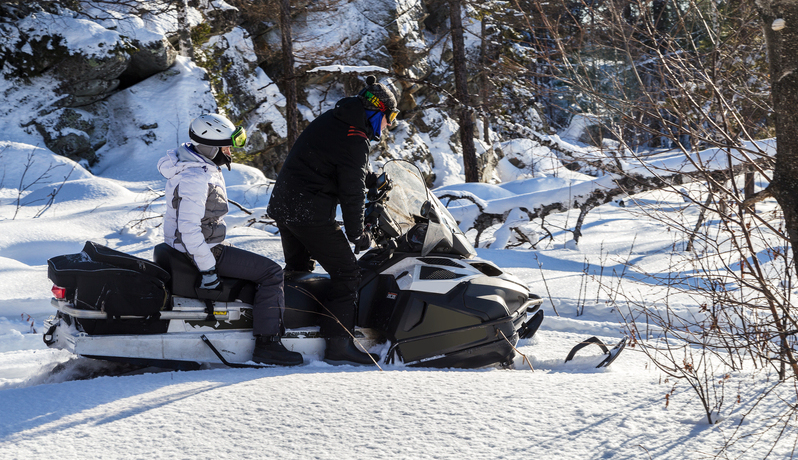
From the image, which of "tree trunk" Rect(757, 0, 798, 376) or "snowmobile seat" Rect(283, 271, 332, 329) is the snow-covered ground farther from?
"tree trunk" Rect(757, 0, 798, 376)

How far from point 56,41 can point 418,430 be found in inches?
488

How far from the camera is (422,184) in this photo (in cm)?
416

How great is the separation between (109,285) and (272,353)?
104cm

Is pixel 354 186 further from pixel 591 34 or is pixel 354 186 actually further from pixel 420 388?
pixel 591 34

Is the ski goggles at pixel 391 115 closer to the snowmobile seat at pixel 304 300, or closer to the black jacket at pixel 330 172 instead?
the black jacket at pixel 330 172

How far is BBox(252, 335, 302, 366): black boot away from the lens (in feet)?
11.7

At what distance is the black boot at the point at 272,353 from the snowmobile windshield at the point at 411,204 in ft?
3.70

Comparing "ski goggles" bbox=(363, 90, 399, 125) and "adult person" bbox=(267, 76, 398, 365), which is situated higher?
"ski goggles" bbox=(363, 90, 399, 125)

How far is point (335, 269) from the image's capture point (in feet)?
12.3

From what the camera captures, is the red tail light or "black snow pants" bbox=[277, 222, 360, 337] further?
"black snow pants" bbox=[277, 222, 360, 337]

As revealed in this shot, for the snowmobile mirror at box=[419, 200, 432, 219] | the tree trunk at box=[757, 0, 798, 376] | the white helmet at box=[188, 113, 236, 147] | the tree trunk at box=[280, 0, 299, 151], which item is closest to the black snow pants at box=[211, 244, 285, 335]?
the white helmet at box=[188, 113, 236, 147]

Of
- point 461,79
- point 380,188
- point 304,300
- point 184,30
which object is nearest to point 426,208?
point 380,188

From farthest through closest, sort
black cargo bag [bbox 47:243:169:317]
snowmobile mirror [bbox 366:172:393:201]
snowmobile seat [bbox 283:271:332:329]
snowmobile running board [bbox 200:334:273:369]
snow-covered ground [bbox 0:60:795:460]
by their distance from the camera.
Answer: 1. snowmobile mirror [bbox 366:172:393:201]
2. snowmobile seat [bbox 283:271:332:329]
3. snowmobile running board [bbox 200:334:273:369]
4. black cargo bag [bbox 47:243:169:317]
5. snow-covered ground [bbox 0:60:795:460]

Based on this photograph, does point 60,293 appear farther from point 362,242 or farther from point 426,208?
point 426,208
